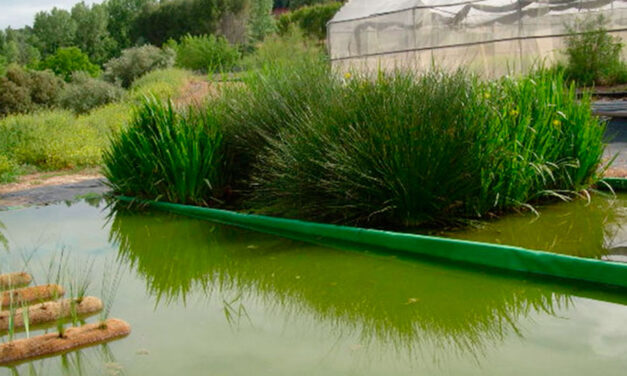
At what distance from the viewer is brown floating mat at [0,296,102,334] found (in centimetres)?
309

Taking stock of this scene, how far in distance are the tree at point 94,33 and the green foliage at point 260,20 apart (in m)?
8.10

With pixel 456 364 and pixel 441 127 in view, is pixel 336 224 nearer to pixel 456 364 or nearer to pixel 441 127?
pixel 441 127

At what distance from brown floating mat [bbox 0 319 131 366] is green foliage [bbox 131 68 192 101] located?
11504mm

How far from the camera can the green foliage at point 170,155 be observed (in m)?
5.57

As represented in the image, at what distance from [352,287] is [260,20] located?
3745 cm

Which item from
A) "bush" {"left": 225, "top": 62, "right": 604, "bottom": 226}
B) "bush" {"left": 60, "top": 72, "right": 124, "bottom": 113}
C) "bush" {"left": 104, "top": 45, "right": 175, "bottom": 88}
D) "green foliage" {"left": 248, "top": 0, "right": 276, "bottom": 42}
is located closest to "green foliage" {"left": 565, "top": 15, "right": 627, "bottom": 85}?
"bush" {"left": 225, "top": 62, "right": 604, "bottom": 226}

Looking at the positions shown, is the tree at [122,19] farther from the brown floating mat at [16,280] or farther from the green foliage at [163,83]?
the brown floating mat at [16,280]

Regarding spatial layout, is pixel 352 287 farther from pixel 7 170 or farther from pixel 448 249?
pixel 7 170

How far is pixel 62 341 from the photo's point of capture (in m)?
2.77

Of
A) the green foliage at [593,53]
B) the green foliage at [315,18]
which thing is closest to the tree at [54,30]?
the green foliage at [315,18]

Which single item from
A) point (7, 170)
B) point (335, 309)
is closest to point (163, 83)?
point (7, 170)

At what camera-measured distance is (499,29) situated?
12.8m

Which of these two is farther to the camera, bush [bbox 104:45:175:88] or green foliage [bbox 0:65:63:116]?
bush [bbox 104:45:175:88]

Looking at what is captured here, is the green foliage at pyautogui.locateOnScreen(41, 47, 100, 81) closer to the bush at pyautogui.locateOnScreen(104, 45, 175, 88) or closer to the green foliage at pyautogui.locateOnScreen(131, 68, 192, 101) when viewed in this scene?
the bush at pyautogui.locateOnScreen(104, 45, 175, 88)
